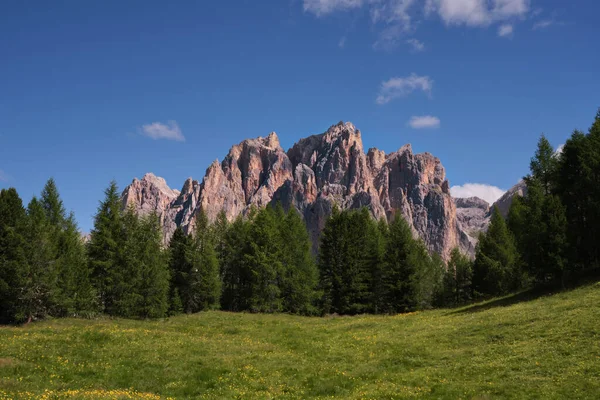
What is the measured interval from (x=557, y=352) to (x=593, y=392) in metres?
5.63

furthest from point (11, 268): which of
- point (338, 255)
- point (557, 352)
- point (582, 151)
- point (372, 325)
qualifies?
point (582, 151)

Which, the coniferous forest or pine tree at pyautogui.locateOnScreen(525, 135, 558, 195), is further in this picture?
pine tree at pyautogui.locateOnScreen(525, 135, 558, 195)

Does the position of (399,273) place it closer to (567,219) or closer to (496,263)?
(496,263)

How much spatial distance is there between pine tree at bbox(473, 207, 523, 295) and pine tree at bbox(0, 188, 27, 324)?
205 feet

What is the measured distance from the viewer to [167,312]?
57625mm

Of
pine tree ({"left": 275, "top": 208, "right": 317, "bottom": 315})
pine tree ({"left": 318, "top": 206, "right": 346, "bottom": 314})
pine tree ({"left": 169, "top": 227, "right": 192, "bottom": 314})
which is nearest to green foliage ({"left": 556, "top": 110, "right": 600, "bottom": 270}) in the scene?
pine tree ({"left": 318, "top": 206, "right": 346, "bottom": 314})

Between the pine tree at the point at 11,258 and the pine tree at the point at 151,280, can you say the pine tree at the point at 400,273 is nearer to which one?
the pine tree at the point at 151,280

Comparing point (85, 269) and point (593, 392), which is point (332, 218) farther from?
point (593, 392)

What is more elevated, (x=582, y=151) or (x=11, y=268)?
(x=582, y=151)

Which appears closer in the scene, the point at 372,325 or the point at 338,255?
the point at 372,325

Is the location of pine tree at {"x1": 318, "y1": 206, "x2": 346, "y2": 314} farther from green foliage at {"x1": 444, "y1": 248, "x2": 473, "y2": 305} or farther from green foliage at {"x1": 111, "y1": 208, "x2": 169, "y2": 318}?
green foliage at {"x1": 444, "y1": 248, "x2": 473, "y2": 305}

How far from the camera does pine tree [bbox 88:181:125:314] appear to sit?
162ft

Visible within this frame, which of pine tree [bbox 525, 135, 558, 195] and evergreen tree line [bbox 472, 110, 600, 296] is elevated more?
pine tree [bbox 525, 135, 558, 195]

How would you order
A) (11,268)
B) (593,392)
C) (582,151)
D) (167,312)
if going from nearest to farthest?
(593,392)
(11,268)
(582,151)
(167,312)
